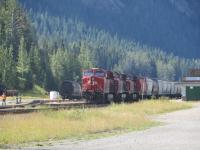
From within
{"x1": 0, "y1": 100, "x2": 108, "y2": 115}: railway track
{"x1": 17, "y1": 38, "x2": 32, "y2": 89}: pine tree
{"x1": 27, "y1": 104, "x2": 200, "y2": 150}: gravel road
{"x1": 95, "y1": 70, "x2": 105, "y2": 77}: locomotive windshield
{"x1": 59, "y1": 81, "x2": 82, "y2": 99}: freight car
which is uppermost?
{"x1": 17, "y1": 38, "x2": 32, "y2": 89}: pine tree

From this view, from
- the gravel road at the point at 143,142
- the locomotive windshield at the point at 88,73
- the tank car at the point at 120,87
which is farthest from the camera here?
the tank car at the point at 120,87

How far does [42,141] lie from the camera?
75.2ft

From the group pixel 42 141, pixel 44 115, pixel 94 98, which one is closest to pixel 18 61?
pixel 94 98

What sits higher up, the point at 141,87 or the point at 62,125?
the point at 141,87

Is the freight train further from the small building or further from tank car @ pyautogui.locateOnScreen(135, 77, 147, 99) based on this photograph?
the small building

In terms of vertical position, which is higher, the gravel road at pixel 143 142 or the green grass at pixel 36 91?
the green grass at pixel 36 91

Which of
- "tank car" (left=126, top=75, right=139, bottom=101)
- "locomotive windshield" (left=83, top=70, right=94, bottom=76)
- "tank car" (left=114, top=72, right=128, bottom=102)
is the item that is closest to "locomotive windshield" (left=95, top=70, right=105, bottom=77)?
"locomotive windshield" (left=83, top=70, right=94, bottom=76)

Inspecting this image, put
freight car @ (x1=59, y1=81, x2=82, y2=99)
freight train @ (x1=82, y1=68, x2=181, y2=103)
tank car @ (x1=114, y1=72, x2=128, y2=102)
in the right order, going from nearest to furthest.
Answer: freight train @ (x1=82, y1=68, x2=181, y2=103)
tank car @ (x1=114, y1=72, x2=128, y2=102)
freight car @ (x1=59, y1=81, x2=82, y2=99)

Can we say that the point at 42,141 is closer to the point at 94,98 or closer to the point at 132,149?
the point at 132,149

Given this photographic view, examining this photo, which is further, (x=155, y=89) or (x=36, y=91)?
(x=36, y=91)

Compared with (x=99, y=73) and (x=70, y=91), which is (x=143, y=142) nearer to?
(x=99, y=73)

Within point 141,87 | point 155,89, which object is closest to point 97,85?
point 141,87

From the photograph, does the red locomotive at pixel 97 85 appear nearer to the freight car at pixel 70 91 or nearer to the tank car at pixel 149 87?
the freight car at pixel 70 91

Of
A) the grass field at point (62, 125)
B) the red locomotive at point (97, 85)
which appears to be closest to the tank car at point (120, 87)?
the red locomotive at point (97, 85)
